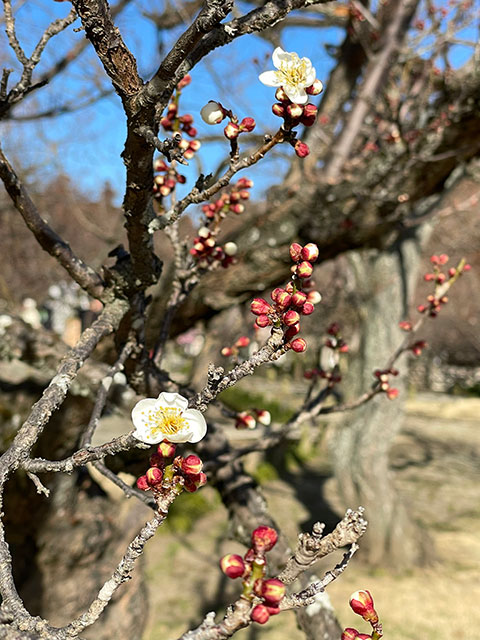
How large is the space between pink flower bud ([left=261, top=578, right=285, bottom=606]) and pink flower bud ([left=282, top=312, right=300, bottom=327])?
0.40 m

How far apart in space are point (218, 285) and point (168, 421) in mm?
2178

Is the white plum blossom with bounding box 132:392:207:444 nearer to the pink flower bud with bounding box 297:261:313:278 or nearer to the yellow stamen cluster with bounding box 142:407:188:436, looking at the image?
the yellow stamen cluster with bounding box 142:407:188:436

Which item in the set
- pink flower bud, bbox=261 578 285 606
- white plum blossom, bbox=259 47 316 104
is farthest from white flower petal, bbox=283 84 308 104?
pink flower bud, bbox=261 578 285 606

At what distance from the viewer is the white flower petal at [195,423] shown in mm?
893

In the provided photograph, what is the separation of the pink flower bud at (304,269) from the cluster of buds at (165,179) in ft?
2.34

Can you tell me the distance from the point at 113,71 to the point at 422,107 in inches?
134

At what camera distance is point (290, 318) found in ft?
2.92

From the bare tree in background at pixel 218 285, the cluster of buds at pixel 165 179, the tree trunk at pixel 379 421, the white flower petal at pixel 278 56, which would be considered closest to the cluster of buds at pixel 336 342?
the bare tree in background at pixel 218 285

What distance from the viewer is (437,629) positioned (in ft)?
14.1

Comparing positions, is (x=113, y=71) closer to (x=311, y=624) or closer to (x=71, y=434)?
(x=311, y=624)

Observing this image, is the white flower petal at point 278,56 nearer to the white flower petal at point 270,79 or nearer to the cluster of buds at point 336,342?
the white flower petal at point 270,79

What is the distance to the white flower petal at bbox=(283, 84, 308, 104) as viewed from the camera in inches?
37.2

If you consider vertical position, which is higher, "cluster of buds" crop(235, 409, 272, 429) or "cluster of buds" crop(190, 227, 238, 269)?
"cluster of buds" crop(190, 227, 238, 269)

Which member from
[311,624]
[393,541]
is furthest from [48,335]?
[393,541]
